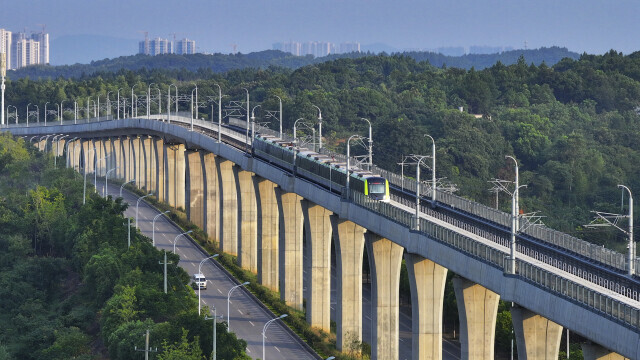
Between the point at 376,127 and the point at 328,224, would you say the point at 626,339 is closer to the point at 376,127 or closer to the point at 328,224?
the point at 328,224

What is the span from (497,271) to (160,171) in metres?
92.3

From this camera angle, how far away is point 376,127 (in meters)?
148

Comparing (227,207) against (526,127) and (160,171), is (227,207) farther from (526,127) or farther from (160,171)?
(526,127)

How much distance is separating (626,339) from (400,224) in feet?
72.3

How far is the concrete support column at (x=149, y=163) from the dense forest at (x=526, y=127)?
10.3 m

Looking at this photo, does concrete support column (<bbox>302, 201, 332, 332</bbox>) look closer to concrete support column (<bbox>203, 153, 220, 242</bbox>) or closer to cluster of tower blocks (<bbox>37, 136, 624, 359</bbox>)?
cluster of tower blocks (<bbox>37, 136, 624, 359</bbox>)

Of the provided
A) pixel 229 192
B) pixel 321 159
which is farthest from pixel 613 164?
pixel 321 159

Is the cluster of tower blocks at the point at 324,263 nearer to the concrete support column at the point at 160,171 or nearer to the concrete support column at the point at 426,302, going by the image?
the concrete support column at the point at 426,302

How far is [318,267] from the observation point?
75.0m

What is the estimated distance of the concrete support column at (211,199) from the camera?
10744 cm

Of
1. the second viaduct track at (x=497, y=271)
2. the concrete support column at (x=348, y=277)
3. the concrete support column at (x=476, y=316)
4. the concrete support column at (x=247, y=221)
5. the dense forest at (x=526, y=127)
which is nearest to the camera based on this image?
the second viaduct track at (x=497, y=271)

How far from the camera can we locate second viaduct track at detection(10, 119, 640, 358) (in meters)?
36.6

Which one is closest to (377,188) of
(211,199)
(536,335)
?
(536,335)

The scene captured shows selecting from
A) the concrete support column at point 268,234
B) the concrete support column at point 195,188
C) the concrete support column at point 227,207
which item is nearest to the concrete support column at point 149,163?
the concrete support column at point 195,188
